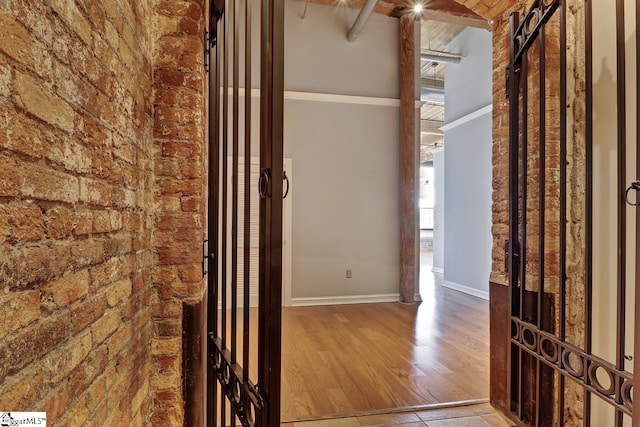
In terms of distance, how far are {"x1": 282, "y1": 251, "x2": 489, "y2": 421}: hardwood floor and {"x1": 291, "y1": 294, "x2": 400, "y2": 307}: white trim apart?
138 millimetres

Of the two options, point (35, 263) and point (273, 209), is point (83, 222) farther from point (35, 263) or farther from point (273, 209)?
point (273, 209)

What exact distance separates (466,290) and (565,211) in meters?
4.42

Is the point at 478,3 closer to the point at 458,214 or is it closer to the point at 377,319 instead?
the point at 377,319

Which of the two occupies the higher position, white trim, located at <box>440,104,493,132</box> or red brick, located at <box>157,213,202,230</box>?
white trim, located at <box>440,104,493,132</box>

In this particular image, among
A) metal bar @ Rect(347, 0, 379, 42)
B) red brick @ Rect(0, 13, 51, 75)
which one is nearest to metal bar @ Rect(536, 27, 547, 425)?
red brick @ Rect(0, 13, 51, 75)

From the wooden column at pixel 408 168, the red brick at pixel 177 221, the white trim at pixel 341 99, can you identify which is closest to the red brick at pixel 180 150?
the red brick at pixel 177 221

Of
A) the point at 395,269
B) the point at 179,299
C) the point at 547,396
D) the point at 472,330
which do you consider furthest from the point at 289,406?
the point at 395,269

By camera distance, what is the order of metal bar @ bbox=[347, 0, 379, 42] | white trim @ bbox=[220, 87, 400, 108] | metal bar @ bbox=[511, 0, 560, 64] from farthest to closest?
white trim @ bbox=[220, 87, 400, 108], metal bar @ bbox=[347, 0, 379, 42], metal bar @ bbox=[511, 0, 560, 64]

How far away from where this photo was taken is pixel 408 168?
4965 mm

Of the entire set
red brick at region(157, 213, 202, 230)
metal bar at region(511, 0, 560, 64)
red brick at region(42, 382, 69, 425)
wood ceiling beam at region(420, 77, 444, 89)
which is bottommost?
red brick at region(42, 382, 69, 425)

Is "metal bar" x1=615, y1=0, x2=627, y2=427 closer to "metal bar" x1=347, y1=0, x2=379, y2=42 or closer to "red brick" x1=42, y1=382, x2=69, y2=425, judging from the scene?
"red brick" x1=42, y1=382, x2=69, y2=425

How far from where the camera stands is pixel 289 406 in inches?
86.3

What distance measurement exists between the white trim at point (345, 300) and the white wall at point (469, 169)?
1.36 metres

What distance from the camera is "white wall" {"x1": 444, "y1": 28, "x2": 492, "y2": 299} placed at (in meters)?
5.07
